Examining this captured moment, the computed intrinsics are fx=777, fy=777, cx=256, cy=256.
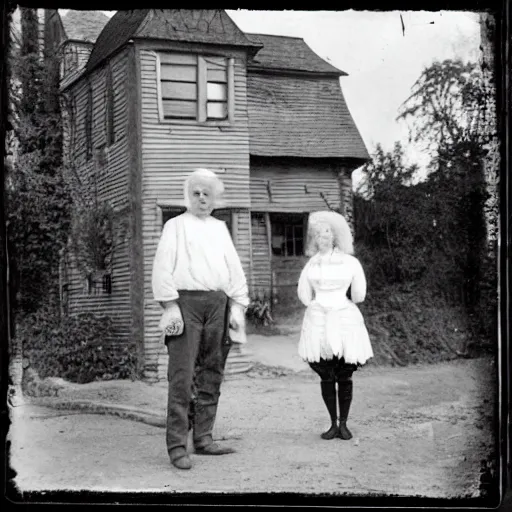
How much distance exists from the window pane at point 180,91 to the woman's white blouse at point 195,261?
0.47 metres

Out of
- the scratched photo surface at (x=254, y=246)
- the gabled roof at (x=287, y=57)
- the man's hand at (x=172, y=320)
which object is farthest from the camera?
the gabled roof at (x=287, y=57)

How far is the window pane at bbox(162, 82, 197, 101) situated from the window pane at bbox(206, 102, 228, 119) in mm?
80

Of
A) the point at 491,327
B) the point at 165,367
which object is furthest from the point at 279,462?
the point at 491,327

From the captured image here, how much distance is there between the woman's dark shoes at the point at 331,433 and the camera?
3.06m

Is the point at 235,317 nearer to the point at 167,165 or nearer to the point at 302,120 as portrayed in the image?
the point at 167,165

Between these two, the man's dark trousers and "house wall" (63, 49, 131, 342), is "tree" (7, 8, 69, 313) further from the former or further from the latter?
the man's dark trousers

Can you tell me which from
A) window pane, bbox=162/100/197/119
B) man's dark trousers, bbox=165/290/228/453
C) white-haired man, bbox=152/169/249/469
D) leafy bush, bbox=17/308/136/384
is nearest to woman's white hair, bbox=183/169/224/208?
white-haired man, bbox=152/169/249/469

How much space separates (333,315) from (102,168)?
1109mm

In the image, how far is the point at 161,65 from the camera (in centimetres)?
310

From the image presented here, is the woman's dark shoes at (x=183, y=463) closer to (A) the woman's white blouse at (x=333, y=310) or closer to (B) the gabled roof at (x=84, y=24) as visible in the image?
(A) the woman's white blouse at (x=333, y=310)

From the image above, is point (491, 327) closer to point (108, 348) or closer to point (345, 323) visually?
point (345, 323)

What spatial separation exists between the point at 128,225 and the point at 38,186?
1.29 ft

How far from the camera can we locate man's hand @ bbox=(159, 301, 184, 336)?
2918 mm

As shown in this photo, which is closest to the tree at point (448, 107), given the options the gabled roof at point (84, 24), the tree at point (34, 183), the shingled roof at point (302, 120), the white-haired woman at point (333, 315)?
the shingled roof at point (302, 120)
